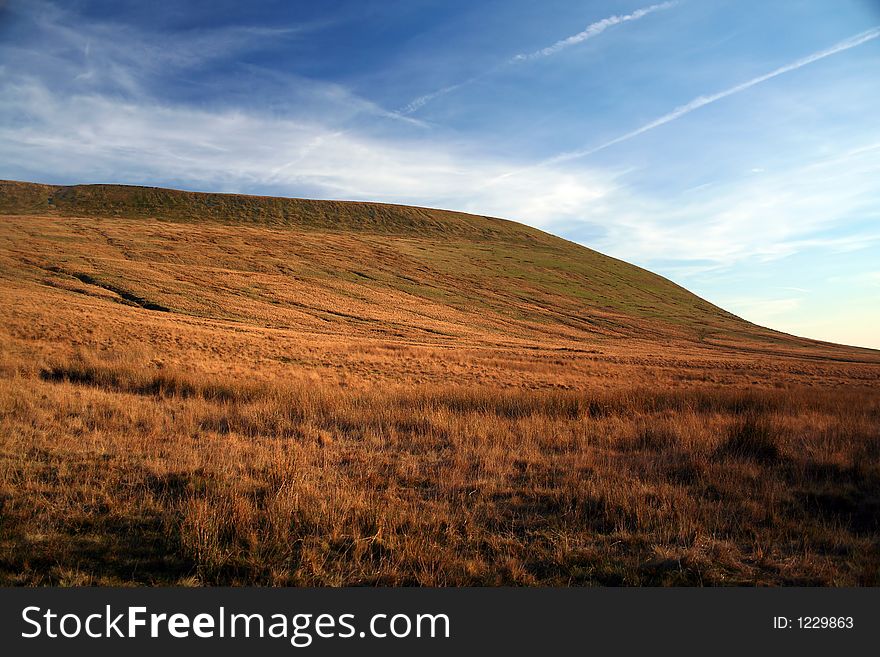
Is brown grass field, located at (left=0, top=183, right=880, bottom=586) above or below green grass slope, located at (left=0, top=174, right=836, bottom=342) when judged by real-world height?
below

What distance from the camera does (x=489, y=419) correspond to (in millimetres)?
10336

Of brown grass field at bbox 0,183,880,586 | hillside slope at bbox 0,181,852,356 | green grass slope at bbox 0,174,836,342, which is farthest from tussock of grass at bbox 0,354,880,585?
green grass slope at bbox 0,174,836,342

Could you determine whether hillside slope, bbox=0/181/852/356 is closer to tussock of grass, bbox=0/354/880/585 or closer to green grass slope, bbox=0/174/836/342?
green grass slope, bbox=0/174/836/342

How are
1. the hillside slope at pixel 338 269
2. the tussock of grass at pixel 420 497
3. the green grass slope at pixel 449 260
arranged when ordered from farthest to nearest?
the green grass slope at pixel 449 260, the hillside slope at pixel 338 269, the tussock of grass at pixel 420 497

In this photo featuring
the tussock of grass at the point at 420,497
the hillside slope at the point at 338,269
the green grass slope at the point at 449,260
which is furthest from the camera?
the green grass slope at the point at 449,260

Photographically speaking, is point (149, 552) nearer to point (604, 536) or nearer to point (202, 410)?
point (604, 536)

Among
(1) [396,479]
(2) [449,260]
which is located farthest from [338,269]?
(1) [396,479]

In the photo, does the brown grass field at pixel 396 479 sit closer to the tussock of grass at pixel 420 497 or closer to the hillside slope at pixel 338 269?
the tussock of grass at pixel 420 497

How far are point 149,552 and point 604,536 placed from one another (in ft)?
13.3

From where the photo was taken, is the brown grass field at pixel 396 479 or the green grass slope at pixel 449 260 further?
the green grass slope at pixel 449 260

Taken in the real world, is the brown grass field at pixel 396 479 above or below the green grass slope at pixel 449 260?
below

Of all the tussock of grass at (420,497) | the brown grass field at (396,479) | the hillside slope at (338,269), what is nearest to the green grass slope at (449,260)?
the hillside slope at (338,269)

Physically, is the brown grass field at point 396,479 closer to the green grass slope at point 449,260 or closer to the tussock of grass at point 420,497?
the tussock of grass at point 420,497

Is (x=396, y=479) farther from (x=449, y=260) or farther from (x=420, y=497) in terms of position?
(x=449, y=260)
